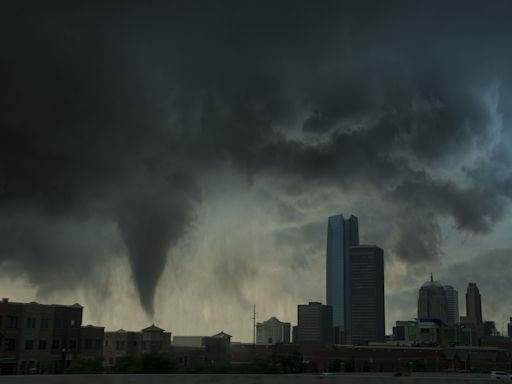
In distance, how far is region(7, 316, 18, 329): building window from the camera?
89000mm

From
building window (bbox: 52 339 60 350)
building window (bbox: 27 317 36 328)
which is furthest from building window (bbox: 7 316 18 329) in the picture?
building window (bbox: 52 339 60 350)

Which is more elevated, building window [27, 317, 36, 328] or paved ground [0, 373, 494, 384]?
building window [27, 317, 36, 328]

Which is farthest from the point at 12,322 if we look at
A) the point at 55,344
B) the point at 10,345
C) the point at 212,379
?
the point at 212,379

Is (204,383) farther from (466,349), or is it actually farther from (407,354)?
(466,349)

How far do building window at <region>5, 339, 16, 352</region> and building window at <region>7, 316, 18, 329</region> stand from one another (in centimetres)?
214

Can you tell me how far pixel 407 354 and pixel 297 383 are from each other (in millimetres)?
154740

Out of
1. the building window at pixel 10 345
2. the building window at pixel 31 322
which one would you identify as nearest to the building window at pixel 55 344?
the building window at pixel 31 322

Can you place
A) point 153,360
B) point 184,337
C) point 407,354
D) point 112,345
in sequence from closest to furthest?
1. point 153,360
2. point 112,345
3. point 407,354
4. point 184,337

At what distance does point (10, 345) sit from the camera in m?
88.6

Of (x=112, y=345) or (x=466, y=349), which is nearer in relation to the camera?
(x=112, y=345)

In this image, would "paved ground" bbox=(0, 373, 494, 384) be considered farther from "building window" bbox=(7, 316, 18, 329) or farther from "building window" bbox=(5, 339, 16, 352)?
"building window" bbox=(7, 316, 18, 329)

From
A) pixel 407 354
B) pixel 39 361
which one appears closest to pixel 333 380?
pixel 39 361

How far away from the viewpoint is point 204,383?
20.3 meters

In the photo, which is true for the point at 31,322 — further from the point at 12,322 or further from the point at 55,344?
the point at 55,344
